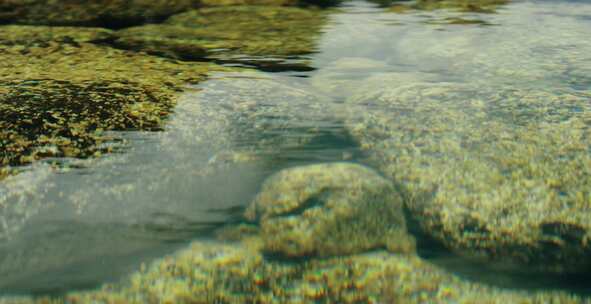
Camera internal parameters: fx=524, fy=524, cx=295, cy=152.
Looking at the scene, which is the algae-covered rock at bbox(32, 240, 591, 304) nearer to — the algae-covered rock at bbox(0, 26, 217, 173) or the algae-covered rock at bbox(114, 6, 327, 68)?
the algae-covered rock at bbox(0, 26, 217, 173)

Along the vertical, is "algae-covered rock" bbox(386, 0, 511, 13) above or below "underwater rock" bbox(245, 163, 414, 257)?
above

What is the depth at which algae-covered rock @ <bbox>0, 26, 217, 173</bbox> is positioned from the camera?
245cm

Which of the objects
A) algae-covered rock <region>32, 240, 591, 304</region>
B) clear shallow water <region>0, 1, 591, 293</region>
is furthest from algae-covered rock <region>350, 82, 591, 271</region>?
algae-covered rock <region>32, 240, 591, 304</region>

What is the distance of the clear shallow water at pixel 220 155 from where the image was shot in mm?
1968

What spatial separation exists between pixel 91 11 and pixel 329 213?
4.91 m

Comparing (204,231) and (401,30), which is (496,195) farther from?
(401,30)

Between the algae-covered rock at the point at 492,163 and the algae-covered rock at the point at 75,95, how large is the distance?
3.92ft

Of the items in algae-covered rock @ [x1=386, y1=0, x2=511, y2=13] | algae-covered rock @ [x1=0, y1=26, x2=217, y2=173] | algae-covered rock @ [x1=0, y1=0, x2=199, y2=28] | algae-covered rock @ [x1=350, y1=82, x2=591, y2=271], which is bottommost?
algae-covered rock @ [x1=350, y1=82, x2=591, y2=271]

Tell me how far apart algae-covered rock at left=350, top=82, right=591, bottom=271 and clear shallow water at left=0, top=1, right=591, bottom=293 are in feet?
0.33

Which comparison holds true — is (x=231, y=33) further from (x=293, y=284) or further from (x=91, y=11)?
(x=293, y=284)

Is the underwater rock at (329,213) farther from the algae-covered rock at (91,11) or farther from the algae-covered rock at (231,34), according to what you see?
the algae-covered rock at (91,11)

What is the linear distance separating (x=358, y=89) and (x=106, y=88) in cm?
159

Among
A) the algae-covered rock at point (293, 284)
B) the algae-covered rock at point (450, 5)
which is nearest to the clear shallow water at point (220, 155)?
the algae-covered rock at point (293, 284)

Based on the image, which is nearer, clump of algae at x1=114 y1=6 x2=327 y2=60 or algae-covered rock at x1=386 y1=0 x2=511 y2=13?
clump of algae at x1=114 y1=6 x2=327 y2=60
